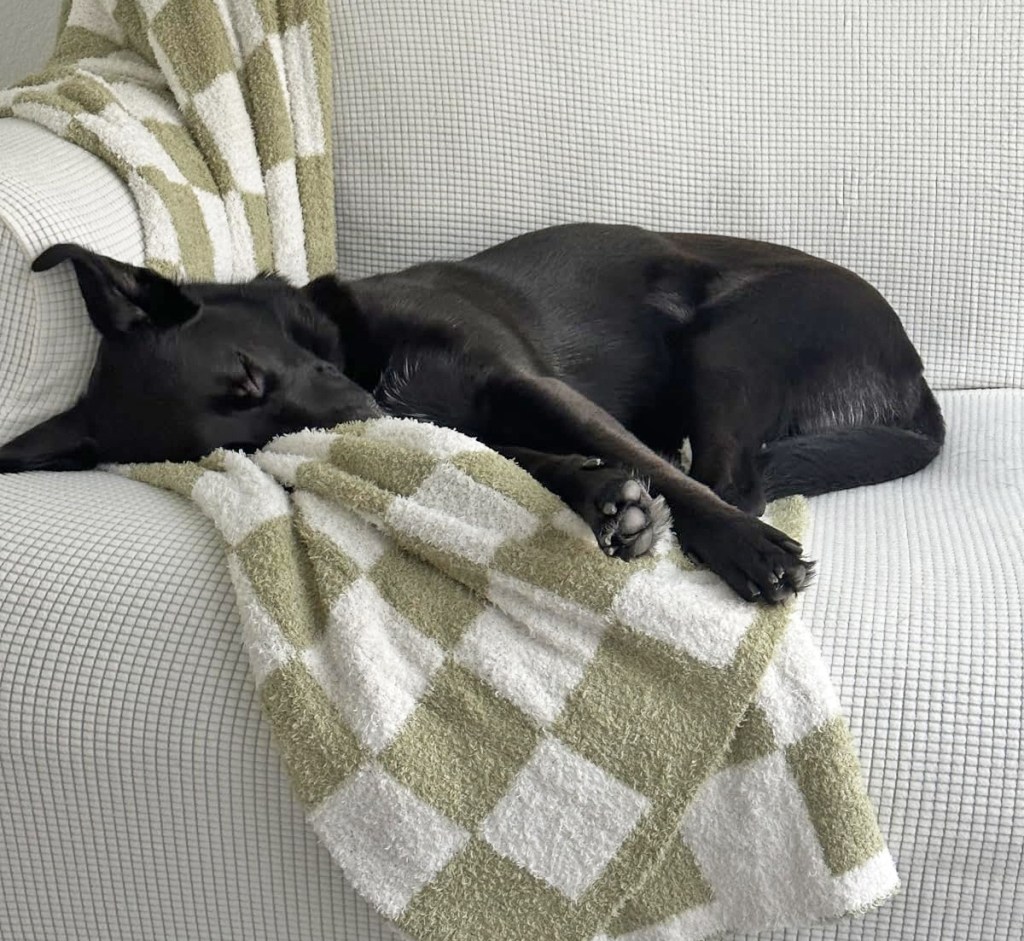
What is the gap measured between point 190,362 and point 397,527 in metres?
0.42

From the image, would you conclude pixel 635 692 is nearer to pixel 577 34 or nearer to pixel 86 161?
pixel 86 161

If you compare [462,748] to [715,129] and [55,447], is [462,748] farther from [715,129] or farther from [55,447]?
[715,129]

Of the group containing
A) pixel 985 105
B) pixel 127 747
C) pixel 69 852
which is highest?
pixel 985 105

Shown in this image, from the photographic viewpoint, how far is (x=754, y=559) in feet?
3.32

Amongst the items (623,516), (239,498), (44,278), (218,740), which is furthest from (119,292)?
(623,516)

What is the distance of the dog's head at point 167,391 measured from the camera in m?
1.29

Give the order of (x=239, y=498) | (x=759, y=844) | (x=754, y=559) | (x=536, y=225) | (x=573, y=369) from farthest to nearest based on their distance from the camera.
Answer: (x=536, y=225)
(x=573, y=369)
(x=239, y=498)
(x=754, y=559)
(x=759, y=844)

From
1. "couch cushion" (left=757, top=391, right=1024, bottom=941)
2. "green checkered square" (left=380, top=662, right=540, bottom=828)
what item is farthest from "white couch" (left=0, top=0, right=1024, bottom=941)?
"green checkered square" (left=380, top=662, right=540, bottom=828)

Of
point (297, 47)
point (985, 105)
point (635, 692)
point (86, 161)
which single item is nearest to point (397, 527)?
point (635, 692)

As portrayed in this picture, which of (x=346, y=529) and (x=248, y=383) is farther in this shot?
(x=248, y=383)

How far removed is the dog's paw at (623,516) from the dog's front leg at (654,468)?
0.06 meters

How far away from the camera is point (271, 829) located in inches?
38.9

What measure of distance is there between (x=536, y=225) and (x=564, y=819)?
111cm

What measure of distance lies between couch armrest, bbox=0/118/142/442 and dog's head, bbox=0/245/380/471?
0.02 m
